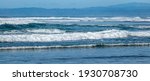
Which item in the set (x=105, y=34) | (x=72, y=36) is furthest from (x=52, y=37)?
(x=105, y=34)

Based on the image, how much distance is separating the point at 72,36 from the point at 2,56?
1127 cm

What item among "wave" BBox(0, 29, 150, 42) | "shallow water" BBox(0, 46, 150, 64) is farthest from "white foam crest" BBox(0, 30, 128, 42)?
"shallow water" BBox(0, 46, 150, 64)

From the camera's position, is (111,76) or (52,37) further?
(52,37)

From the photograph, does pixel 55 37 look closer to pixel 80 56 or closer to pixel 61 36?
pixel 61 36

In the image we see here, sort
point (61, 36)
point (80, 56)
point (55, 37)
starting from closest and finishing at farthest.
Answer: point (80, 56) < point (55, 37) < point (61, 36)

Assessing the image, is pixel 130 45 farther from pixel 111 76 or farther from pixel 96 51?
pixel 111 76

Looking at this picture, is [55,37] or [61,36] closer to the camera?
[55,37]

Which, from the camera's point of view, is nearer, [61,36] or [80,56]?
[80,56]

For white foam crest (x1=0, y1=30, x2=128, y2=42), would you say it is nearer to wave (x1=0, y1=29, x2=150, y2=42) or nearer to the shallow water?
wave (x1=0, y1=29, x2=150, y2=42)

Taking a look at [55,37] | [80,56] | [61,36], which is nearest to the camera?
[80,56]

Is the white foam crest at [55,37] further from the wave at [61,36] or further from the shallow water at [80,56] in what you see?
the shallow water at [80,56]

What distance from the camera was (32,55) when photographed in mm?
25594

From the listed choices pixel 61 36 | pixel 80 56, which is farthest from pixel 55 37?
pixel 80 56

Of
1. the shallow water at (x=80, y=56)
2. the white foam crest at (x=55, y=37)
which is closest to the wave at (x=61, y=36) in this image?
the white foam crest at (x=55, y=37)
